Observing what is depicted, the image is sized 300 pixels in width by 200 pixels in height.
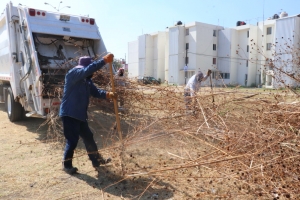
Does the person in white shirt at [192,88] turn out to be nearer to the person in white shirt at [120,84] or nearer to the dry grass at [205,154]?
the dry grass at [205,154]

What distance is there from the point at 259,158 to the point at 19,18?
577 cm

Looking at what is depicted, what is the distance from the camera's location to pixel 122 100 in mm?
5734

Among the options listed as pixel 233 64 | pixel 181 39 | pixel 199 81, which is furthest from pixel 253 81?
pixel 199 81

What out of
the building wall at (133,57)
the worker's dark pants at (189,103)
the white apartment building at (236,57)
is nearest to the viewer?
the worker's dark pants at (189,103)

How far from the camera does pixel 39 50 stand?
631cm

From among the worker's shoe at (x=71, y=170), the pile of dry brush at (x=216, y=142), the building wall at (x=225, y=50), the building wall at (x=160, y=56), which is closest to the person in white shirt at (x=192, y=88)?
the pile of dry brush at (x=216, y=142)

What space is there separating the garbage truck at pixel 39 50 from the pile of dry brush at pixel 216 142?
0.72 metres

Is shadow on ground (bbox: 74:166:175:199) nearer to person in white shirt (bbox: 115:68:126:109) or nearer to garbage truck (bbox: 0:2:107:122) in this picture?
person in white shirt (bbox: 115:68:126:109)

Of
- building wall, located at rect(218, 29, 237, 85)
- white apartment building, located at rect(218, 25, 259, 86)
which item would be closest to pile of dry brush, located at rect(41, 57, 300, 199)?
white apartment building, located at rect(218, 25, 259, 86)

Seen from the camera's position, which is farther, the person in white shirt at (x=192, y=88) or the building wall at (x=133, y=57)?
the building wall at (x=133, y=57)

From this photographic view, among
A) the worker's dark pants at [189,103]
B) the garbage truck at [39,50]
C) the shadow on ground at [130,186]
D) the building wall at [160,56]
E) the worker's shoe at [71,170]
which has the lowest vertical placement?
the shadow on ground at [130,186]

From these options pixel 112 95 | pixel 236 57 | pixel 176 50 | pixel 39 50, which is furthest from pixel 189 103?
pixel 236 57

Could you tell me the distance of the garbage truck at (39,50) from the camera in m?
5.65

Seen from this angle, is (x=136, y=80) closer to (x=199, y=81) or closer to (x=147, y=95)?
(x=147, y=95)
